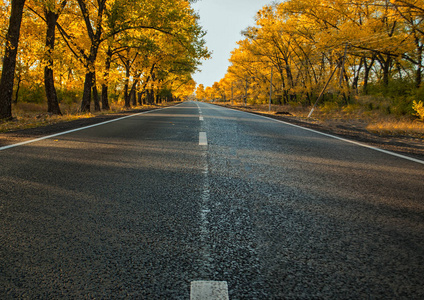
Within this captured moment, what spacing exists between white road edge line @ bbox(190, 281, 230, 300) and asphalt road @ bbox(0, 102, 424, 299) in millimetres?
33

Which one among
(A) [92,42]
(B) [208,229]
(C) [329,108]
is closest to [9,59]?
(A) [92,42]

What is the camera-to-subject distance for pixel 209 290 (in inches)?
56.9

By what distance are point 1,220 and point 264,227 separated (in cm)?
199

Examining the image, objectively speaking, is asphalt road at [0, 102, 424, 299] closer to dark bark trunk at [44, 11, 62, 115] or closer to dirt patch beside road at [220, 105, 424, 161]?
dirt patch beside road at [220, 105, 424, 161]

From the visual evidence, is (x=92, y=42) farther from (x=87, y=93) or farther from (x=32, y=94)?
(x=32, y=94)

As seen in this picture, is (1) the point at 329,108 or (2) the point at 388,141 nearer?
(2) the point at 388,141

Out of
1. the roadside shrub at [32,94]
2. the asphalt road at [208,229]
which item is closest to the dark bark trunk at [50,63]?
the asphalt road at [208,229]

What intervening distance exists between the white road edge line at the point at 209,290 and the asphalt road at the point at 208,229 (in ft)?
0.11

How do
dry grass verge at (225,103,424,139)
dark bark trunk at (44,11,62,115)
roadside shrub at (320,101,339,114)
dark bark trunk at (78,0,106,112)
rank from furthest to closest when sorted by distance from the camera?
roadside shrub at (320,101,339,114) → dark bark trunk at (78,0,106,112) → dark bark trunk at (44,11,62,115) → dry grass verge at (225,103,424,139)

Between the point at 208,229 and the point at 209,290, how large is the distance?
0.71 meters

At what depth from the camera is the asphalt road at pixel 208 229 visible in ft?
4.99

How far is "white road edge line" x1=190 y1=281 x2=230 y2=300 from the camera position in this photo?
1.40 meters

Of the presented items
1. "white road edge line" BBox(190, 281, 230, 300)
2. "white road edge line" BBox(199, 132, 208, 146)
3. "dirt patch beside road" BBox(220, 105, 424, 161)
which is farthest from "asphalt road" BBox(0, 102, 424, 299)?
"dirt patch beside road" BBox(220, 105, 424, 161)

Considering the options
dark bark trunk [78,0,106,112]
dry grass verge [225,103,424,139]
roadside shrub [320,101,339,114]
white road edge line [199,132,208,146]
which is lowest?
white road edge line [199,132,208,146]
